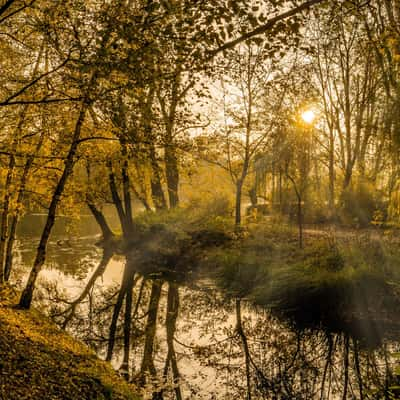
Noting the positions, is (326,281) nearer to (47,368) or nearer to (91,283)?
(47,368)

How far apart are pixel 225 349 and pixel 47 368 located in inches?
159

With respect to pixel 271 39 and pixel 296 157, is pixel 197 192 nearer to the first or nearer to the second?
pixel 296 157

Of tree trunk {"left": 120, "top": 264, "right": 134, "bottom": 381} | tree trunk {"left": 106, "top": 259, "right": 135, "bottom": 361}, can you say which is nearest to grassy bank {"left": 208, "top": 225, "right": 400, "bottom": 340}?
tree trunk {"left": 120, "top": 264, "right": 134, "bottom": 381}

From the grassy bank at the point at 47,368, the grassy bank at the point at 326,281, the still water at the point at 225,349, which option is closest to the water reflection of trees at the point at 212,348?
the still water at the point at 225,349

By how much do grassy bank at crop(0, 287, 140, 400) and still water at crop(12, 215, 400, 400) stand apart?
0.82 metres

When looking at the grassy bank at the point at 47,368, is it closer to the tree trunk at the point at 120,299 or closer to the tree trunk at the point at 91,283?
the tree trunk at the point at 120,299

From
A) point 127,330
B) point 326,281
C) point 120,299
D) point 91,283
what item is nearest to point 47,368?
point 127,330

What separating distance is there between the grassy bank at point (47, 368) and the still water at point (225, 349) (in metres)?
0.82

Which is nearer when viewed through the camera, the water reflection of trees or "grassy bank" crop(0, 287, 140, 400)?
"grassy bank" crop(0, 287, 140, 400)

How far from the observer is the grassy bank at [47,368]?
487cm

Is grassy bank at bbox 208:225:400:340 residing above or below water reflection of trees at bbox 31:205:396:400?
above

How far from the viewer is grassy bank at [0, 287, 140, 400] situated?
4.87m

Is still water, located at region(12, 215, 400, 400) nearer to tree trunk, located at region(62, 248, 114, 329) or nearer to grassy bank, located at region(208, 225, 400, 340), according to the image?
tree trunk, located at region(62, 248, 114, 329)

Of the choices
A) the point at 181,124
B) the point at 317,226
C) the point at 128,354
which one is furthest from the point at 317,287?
the point at 317,226
